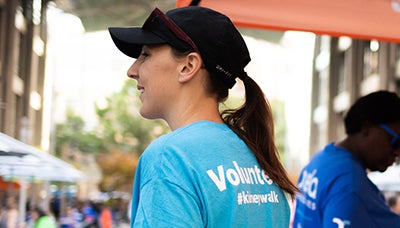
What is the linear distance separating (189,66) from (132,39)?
0.16 metres

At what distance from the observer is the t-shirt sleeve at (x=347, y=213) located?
12.3 feet

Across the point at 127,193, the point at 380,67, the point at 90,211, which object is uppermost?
the point at 380,67

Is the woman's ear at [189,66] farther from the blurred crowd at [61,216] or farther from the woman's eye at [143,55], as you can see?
the blurred crowd at [61,216]

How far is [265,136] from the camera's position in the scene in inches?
88.4

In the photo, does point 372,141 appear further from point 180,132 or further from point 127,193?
point 127,193

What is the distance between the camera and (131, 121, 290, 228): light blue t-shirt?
1837mm

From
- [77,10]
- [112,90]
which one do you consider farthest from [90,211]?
[112,90]

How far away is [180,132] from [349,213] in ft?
6.41

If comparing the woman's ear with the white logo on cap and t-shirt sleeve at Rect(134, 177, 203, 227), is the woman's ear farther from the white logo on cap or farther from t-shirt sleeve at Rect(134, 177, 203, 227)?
t-shirt sleeve at Rect(134, 177, 203, 227)

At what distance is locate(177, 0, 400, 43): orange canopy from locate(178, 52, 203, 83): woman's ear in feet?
4.44

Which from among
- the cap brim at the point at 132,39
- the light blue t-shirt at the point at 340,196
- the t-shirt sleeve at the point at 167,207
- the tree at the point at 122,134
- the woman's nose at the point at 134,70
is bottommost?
the tree at the point at 122,134

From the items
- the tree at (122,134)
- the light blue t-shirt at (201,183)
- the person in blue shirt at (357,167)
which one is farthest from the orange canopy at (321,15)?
the tree at (122,134)

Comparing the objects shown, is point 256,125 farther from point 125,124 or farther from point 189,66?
point 125,124

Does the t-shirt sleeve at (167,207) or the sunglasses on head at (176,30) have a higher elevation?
the sunglasses on head at (176,30)
